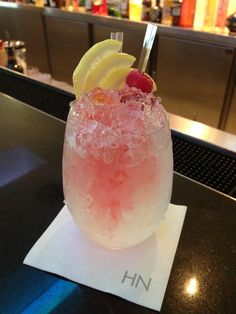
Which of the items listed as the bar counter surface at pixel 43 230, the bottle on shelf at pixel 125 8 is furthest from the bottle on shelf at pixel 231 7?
the bar counter surface at pixel 43 230

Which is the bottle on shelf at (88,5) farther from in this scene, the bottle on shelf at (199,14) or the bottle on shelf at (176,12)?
the bottle on shelf at (199,14)

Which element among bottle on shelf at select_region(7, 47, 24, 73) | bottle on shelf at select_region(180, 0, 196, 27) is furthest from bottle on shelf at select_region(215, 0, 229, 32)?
bottle on shelf at select_region(7, 47, 24, 73)

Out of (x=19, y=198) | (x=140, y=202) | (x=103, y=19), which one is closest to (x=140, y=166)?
(x=140, y=202)

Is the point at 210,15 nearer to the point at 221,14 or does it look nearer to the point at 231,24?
the point at 221,14

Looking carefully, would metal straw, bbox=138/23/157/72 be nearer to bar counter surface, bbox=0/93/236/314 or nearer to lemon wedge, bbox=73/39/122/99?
lemon wedge, bbox=73/39/122/99

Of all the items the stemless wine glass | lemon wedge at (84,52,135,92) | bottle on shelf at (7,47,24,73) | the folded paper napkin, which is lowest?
the folded paper napkin

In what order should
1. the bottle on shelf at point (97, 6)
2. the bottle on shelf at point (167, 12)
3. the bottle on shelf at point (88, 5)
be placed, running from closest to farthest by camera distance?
1. the bottle on shelf at point (167, 12)
2. the bottle on shelf at point (97, 6)
3. the bottle on shelf at point (88, 5)
